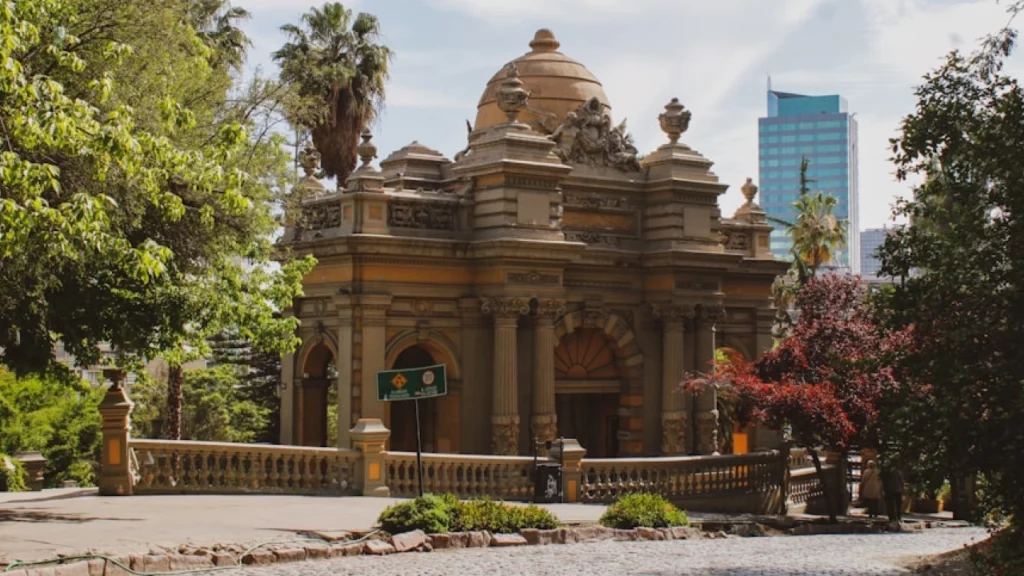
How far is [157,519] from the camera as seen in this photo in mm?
21188

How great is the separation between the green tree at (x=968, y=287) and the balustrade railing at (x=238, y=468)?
39.7ft

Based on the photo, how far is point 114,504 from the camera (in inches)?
915

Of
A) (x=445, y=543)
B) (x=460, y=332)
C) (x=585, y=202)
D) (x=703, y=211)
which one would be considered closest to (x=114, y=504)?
(x=445, y=543)

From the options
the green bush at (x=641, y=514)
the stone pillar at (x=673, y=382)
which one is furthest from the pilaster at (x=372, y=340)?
the green bush at (x=641, y=514)

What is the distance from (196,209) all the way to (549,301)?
15238 mm

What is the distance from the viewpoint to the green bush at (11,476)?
103 feet

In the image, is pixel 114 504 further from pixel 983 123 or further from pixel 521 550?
pixel 983 123

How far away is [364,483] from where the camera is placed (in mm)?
27203

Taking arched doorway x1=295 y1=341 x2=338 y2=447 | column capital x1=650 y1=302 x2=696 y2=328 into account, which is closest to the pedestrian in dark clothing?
column capital x1=650 y1=302 x2=696 y2=328

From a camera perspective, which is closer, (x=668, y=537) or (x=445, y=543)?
Answer: (x=445, y=543)

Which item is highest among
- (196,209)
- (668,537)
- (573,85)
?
(573,85)

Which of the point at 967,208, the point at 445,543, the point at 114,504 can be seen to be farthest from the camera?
the point at 114,504

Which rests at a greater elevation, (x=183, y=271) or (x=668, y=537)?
(x=183, y=271)

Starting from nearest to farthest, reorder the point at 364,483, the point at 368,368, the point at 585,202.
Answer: the point at 364,483
the point at 368,368
the point at 585,202
